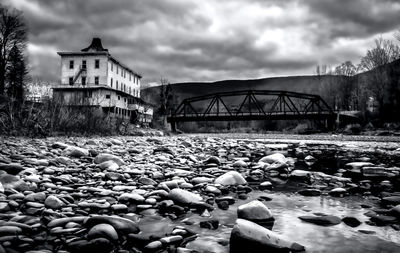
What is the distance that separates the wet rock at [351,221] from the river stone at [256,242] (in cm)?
72

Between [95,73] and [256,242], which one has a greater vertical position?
[95,73]

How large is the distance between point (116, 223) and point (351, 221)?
1.82 m

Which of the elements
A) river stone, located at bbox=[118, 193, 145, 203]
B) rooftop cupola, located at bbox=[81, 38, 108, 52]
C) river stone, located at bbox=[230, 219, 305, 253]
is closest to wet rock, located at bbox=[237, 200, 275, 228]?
river stone, located at bbox=[230, 219, 305, 253]

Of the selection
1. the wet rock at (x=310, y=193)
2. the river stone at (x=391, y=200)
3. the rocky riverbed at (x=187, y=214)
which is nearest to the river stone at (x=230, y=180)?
the rocky riverbed at (x=187, y=214)

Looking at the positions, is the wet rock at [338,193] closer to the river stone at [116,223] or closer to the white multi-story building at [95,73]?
the river stone at [116,223]

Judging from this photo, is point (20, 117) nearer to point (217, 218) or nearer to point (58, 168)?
point (58, 168)

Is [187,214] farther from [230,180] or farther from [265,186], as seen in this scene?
[265,186]

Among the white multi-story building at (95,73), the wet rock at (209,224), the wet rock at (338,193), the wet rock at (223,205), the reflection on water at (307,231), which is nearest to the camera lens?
the reflection on water at (307,231)

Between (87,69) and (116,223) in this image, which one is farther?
(87,69)

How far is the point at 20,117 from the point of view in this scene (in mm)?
8383

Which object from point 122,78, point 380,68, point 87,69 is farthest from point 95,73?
point 380,68

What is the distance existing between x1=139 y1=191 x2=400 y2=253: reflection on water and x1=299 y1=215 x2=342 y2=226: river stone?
0.06 meters

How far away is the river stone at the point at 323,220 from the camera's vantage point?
7.02 ft

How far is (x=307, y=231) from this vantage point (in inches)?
77.9
